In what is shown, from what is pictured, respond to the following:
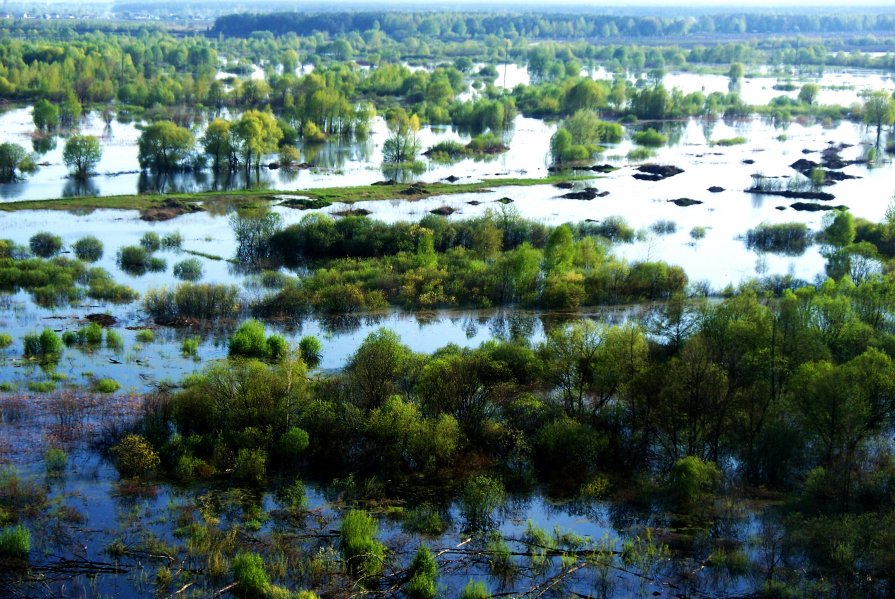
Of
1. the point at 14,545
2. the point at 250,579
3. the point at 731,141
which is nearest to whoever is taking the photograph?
the point at 250,579

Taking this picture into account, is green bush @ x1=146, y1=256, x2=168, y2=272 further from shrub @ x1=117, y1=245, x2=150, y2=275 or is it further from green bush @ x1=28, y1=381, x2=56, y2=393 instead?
green bush @ x1=28, y1=381, x2=56, y2=393

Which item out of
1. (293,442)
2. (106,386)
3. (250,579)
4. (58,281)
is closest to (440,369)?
(293,442)

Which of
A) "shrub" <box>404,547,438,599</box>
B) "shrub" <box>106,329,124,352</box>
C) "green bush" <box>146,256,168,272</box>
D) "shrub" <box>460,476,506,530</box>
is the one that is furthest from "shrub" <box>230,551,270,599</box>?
"green bush" <box>146,256,168,272</box>

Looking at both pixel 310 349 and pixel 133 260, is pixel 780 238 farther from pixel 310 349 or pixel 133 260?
pixel 133 260

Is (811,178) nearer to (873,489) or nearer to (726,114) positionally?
(726,114)

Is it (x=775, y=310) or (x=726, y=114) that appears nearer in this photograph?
(x=775, y=310)

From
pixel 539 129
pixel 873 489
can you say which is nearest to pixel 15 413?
pixel 873 489
